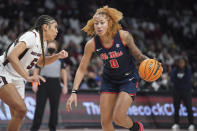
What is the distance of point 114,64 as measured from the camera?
6.06 metres

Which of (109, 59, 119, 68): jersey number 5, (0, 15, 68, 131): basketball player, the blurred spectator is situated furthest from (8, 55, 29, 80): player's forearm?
the blurred spectator

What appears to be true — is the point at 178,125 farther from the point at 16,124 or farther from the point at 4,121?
the point at 16,124

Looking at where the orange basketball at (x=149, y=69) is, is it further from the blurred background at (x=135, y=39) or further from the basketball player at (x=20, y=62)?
the blurred background at (x=135, y=39)

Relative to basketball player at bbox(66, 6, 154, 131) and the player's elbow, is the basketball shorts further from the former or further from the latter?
basketball player at bbox(66, 6, 154, 131)

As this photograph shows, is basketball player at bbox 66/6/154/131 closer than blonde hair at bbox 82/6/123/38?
Yes

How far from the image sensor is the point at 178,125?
11328 mm

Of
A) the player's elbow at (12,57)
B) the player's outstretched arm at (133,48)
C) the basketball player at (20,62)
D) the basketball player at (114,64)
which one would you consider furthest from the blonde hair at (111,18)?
the player's elbow at (12,57)

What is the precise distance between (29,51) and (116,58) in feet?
4.30

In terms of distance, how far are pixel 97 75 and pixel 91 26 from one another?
22.6 ft

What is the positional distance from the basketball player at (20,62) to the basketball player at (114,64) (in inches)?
23.6

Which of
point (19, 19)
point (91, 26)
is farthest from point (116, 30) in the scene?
point (19, 19)

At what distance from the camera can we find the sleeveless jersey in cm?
585

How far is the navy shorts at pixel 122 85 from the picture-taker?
20.0 ft

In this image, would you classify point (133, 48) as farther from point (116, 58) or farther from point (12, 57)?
point (12, 57)
